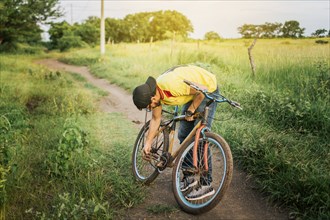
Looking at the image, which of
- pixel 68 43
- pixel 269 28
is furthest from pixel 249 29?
pixel 68 43

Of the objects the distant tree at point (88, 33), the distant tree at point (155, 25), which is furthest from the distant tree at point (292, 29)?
the distant tree at point (155, 25)

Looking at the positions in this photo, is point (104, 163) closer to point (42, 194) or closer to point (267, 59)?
point (42, 194)

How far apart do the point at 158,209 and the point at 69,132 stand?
6.25 feet

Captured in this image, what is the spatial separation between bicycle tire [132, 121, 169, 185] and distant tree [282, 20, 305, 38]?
23.7 ft

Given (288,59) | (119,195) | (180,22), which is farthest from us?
(180,22)

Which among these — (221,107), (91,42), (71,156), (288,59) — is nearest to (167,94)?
(71,156)

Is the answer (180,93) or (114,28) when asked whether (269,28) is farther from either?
(114,28)

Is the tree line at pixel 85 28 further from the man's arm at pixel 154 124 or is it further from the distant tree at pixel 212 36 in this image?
the man's arm at pixel 154 124

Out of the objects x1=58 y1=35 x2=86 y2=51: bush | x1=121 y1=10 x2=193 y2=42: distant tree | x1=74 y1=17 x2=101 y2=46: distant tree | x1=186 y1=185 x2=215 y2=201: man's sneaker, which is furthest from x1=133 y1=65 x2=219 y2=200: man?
x1=121 y1=10 x2=193 y2=42: distant tree

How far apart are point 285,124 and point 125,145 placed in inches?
123

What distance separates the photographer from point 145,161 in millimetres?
4613

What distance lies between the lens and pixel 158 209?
3605 mm

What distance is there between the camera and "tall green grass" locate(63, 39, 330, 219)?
3607mm

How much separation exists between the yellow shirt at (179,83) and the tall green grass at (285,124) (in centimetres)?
145
